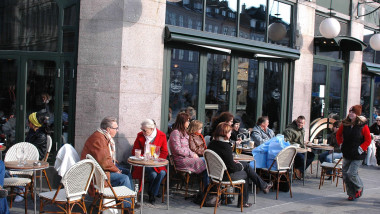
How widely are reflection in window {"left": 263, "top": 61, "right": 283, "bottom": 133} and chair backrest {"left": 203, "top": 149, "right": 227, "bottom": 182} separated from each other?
4.35 metres

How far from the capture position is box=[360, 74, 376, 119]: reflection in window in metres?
14.3

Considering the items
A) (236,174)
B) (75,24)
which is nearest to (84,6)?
(75,24)

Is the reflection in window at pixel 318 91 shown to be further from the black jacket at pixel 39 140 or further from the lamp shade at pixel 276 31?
the black jacket at pixel 39 140

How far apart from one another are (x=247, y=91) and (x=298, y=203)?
3426mm

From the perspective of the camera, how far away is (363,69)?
13.8m

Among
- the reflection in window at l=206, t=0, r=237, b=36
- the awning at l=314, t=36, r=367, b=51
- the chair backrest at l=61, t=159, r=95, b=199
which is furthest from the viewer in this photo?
the awning at l=314, t=36, r=367, b=51

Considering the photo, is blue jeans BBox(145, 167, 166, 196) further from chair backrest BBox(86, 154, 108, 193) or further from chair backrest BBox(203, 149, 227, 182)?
chair backrest BBox(86, 154, 108, 193)

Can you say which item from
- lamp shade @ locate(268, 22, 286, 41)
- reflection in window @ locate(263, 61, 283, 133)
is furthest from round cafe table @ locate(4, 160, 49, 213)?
lamp shade @ locate(268, 22, 286, 41)

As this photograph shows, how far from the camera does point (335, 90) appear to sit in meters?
13.0

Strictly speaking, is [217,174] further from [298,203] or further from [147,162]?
[298,203]

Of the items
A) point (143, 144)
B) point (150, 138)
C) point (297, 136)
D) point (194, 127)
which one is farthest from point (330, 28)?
point (143, 144)

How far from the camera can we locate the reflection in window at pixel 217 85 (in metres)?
9.30

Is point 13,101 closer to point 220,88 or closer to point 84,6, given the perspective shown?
point 84,6

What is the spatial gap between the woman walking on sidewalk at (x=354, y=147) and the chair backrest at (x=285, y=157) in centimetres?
97
